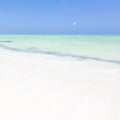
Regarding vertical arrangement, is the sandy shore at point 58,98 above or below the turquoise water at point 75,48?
above

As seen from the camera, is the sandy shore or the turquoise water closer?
the sandy shore

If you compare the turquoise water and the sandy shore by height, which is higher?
the sandy shore

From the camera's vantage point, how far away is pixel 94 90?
308 centimetres

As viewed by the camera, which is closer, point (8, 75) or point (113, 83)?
point (113, 83)

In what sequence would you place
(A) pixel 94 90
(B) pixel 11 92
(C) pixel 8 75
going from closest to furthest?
(B) pixel 11 92
(A) pixel 94 90
(C) pixel 8 75

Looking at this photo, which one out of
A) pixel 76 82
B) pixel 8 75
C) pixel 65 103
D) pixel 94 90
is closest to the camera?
pixel 65 103

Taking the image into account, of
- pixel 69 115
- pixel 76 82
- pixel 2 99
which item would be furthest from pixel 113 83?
pixel 2 99

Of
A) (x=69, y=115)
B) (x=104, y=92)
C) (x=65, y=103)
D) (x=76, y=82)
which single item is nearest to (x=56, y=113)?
(x=69, y=115)

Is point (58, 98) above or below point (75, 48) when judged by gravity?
above

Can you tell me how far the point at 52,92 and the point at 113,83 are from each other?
3.64 feet

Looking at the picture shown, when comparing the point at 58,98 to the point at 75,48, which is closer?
the point at 58,98

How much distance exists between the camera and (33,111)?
2.27 m

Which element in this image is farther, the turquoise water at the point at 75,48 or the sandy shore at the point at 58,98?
the turquoise water at the point at 75,48

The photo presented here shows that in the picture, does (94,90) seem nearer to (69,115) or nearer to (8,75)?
(69,115)
